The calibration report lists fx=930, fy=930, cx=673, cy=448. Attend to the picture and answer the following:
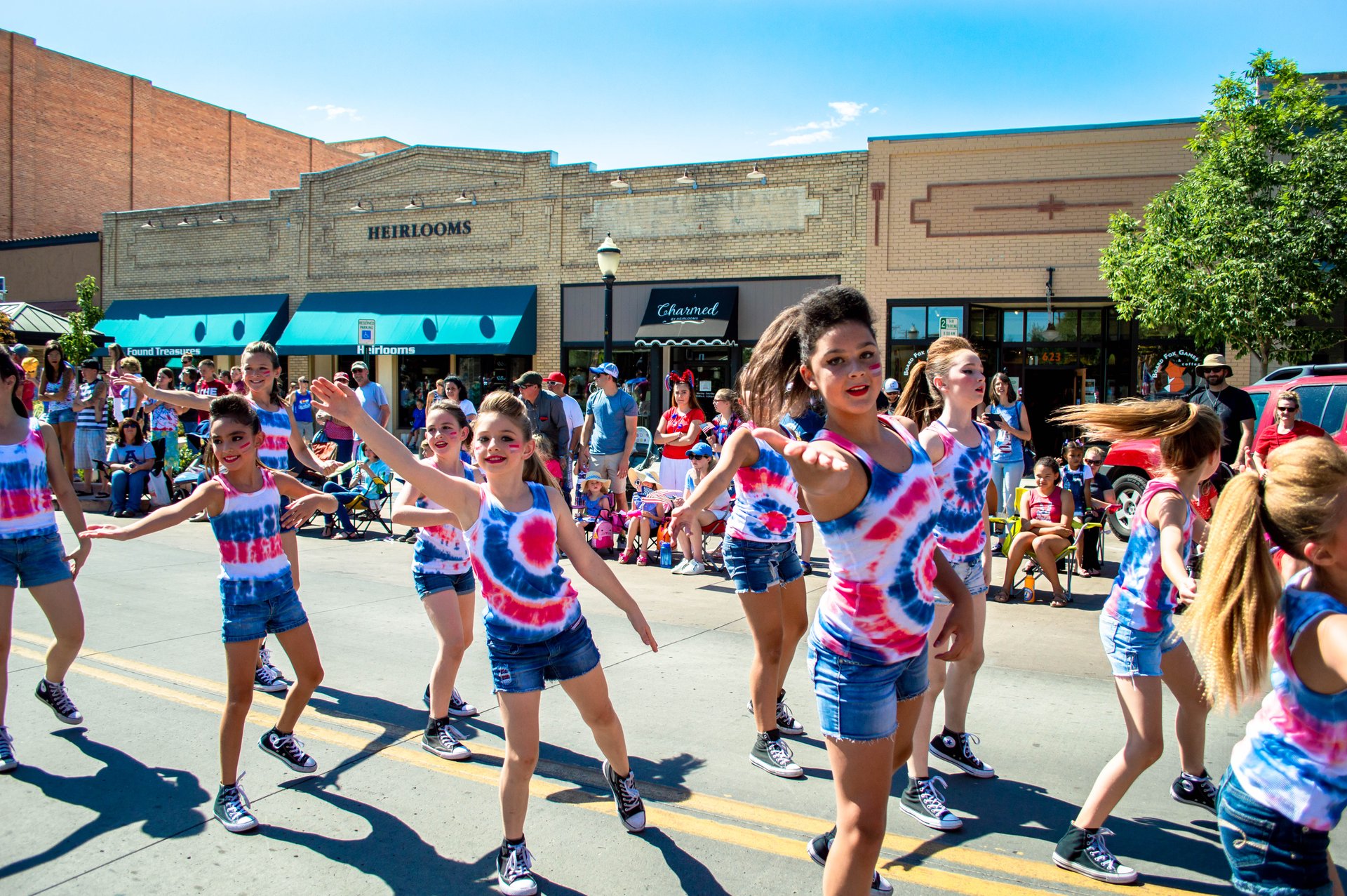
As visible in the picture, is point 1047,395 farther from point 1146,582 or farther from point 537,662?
point 537,662

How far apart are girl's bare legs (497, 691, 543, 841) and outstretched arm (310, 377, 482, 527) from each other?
2.24 feet

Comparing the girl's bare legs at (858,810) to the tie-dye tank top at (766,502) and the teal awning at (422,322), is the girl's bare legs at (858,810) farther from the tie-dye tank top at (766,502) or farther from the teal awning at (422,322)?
the teal awning at (422,322)

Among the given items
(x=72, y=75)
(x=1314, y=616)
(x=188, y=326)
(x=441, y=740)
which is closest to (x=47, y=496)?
(x=441, y=740)

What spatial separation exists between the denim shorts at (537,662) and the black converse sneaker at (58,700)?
292 cm

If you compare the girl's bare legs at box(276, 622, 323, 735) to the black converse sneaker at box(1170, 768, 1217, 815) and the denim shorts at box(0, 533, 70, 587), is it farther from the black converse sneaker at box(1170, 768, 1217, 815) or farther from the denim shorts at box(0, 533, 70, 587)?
the black converse sneaker at box(1170, 768, 1217, 815)

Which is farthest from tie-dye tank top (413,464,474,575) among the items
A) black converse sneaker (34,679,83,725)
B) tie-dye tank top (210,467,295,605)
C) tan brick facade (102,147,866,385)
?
tan brick facade (102,147,866,385)

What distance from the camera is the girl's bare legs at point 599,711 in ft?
11.2

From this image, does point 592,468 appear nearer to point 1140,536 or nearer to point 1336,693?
point 1140,536

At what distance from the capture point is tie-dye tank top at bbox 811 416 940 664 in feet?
8.45

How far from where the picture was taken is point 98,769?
4336 mm

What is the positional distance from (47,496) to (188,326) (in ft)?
81.0

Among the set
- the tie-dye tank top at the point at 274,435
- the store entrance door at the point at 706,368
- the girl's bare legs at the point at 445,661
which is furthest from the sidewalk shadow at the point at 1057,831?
the store entrance door at the point at 706,368

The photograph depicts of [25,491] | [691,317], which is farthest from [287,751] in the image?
[691,317]

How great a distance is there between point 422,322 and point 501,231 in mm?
2995
